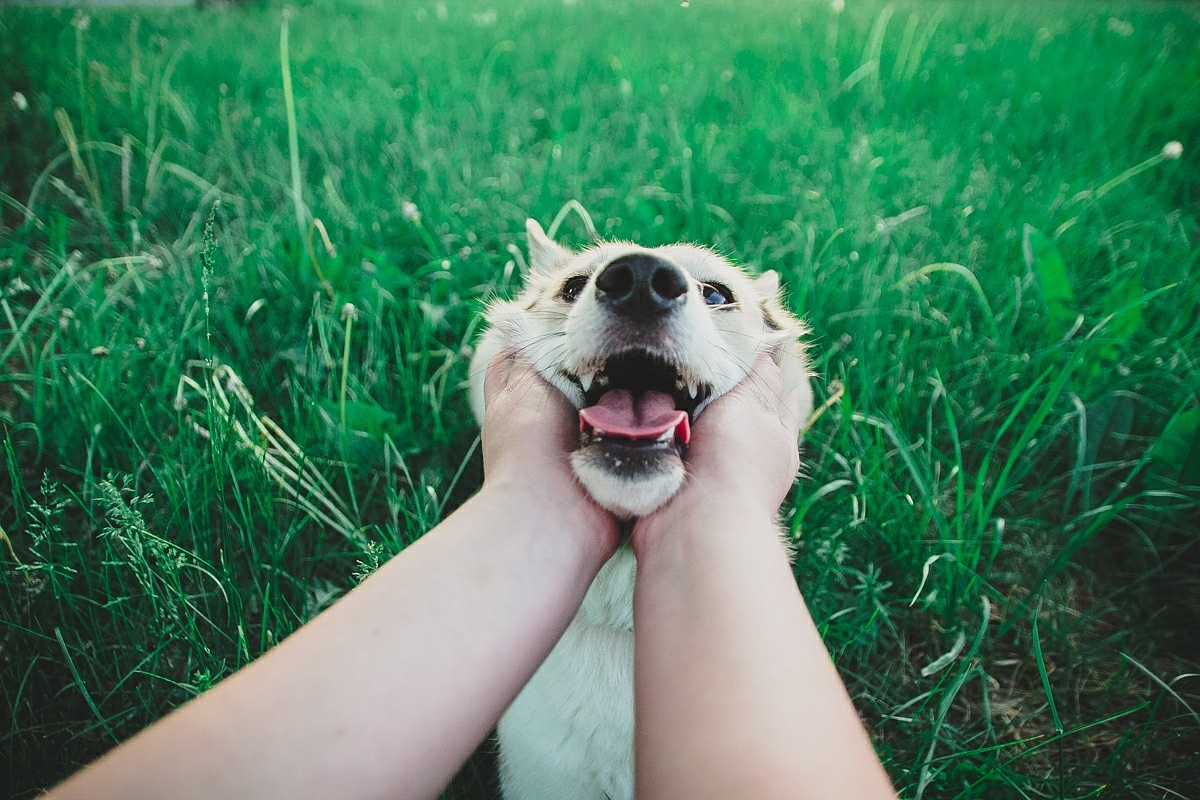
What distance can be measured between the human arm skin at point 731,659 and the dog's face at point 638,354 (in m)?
0.09

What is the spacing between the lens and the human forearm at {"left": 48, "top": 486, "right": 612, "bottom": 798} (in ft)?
2.50

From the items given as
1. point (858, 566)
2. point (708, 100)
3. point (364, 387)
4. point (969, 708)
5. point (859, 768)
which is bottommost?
point (969, 708)

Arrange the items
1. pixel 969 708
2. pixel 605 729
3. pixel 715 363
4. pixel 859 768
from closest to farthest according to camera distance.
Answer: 1. pixel 859 768
2. pixel 605 729
3. pixel 715 363
4. pixel 969 708

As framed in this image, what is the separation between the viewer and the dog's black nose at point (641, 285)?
129 cm

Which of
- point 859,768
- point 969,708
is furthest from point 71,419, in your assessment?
point 969,708

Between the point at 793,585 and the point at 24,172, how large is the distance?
383 cm

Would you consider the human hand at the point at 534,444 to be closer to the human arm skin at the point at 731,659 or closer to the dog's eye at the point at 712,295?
the human arm skin at the point at 731,659

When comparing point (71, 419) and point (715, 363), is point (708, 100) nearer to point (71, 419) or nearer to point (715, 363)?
point (715, 363)

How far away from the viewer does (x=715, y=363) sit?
138 centimetres

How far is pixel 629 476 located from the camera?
121 centimetres

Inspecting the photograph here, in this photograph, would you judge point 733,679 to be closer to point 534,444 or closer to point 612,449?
point 612,449

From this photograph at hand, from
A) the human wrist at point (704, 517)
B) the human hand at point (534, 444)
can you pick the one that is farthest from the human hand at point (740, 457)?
the human hand at point (534, 444)

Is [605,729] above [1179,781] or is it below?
above

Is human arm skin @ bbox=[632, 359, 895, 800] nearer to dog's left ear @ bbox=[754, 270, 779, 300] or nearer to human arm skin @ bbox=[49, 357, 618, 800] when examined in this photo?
human arm skin @ bbox=[49, 357, 618, 800]
